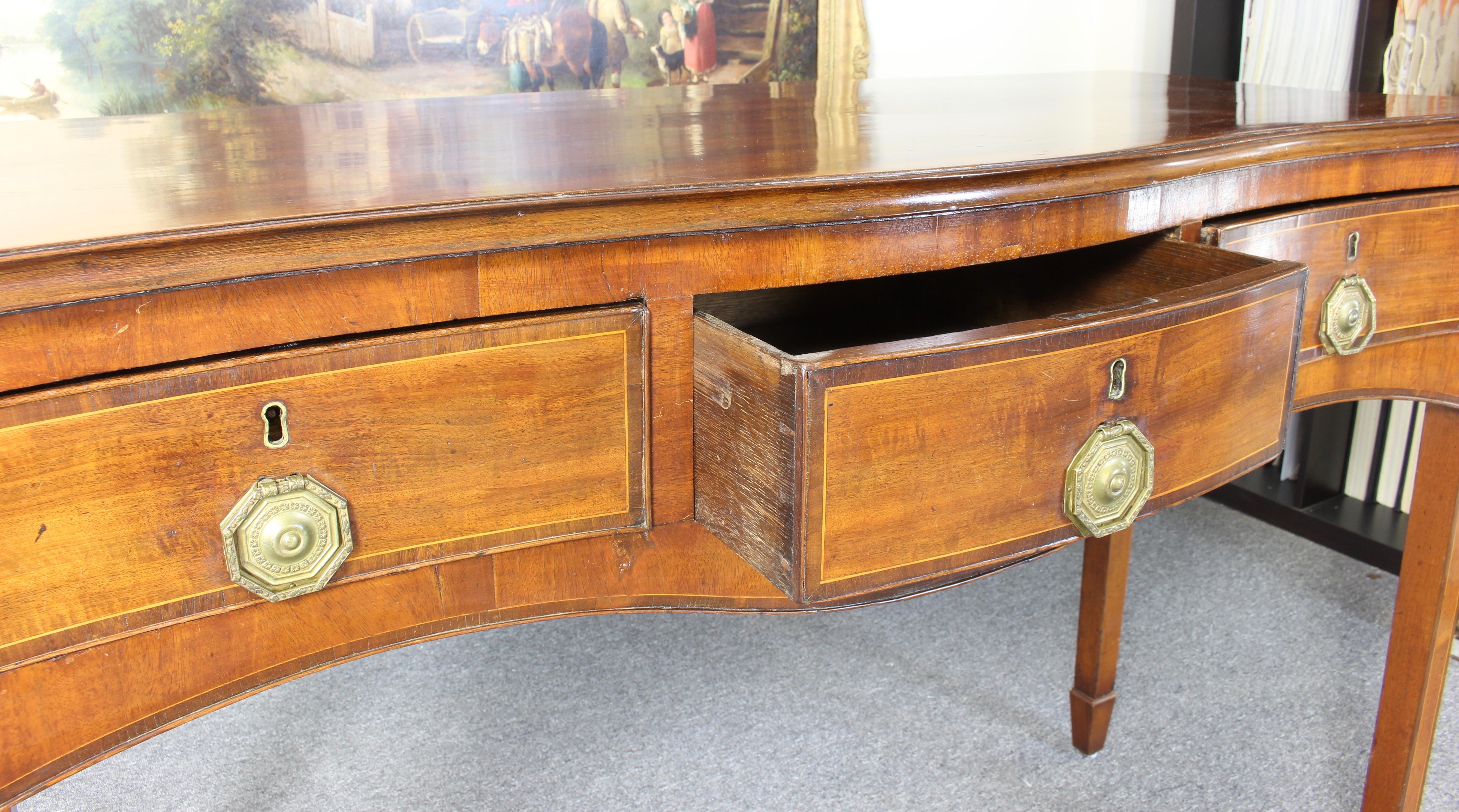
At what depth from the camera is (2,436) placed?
17.7 inches

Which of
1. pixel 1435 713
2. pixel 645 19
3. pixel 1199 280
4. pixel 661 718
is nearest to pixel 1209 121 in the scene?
pixel 1199 280

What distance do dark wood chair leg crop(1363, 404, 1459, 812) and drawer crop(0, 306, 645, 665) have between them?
0.86 metres

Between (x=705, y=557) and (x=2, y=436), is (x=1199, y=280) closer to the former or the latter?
(x=705, y=557)

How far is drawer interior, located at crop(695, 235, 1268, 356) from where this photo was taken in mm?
809

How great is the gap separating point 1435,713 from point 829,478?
916mm

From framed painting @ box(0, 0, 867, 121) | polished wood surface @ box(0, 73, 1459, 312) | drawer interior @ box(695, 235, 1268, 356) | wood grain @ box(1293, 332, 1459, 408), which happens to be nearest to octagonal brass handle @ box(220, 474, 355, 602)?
polished wood surface @ box(0, 73, 1459, 312)

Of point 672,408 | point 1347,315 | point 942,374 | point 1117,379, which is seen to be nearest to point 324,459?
point 672,408

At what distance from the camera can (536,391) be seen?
0.56 m

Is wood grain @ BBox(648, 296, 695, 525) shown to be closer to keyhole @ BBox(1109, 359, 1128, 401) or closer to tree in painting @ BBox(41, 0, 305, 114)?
keyhole @ BBox(1109, 359, 1128, 401)

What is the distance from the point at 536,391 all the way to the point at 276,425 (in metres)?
0.12

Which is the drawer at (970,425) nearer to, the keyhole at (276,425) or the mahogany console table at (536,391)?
the mahogany console table at (536,391)

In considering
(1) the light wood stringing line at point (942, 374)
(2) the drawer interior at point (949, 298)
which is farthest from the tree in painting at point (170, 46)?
(1) the light wood stringing line at point (942, 374)

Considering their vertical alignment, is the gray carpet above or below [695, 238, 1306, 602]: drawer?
below

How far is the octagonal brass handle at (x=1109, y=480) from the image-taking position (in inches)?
23.7
